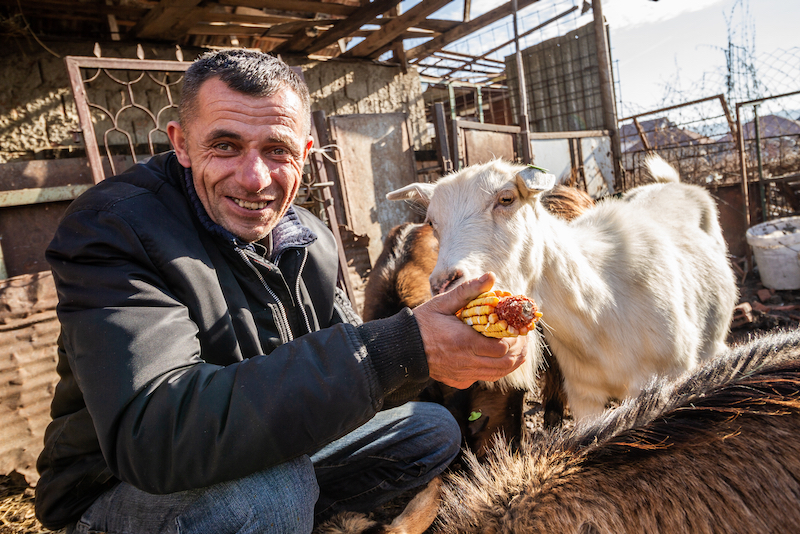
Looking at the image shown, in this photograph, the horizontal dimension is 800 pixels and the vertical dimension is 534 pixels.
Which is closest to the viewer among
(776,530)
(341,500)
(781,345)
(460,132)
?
(776,530)

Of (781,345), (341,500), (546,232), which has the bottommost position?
(341,500)

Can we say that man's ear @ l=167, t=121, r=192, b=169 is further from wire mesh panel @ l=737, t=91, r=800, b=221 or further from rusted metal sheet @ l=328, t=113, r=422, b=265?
wire mesh panel @ l=737, t=91, r=800, b=221

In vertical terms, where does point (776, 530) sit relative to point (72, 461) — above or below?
below

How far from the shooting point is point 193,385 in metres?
1.15

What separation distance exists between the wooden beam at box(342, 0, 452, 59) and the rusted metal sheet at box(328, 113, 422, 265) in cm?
116

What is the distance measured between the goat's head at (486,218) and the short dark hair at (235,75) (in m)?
1.13

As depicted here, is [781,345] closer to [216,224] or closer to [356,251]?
[216,224]

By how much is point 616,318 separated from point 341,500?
1838 millimetres

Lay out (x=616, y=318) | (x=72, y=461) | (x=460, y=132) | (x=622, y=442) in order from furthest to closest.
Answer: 1. (x=460, y=132)
2. (x=616, y=318)
3. (x=72, y=461)
4. (x=622, y=442)

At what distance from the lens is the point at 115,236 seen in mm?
1322

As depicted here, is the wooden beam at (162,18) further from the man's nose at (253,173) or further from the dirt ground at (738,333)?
the dirt ground at (738,333)

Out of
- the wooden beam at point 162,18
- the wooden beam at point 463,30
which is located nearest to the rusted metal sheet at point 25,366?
the wooden beam at point 162,18

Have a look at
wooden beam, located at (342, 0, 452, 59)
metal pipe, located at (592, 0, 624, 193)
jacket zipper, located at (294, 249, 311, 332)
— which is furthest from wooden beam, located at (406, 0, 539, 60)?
jacket zipper, located at (294, 249, 311, 332)

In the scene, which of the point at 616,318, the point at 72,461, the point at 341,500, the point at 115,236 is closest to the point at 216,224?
the point at 115,236
